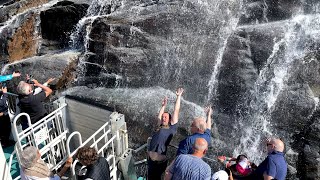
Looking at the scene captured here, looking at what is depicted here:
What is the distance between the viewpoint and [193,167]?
405 cm

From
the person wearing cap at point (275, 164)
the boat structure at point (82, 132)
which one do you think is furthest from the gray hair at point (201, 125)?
the boat structure at point (82, 132)

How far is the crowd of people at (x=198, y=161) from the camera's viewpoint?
4.09m

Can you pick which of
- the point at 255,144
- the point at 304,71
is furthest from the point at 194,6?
the point at 255,144

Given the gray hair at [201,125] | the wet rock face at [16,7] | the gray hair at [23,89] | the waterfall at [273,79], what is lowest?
the waterfall at [273,79]

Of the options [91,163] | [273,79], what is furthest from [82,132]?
[273,79]

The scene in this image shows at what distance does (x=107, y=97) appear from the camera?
12047 millimetres

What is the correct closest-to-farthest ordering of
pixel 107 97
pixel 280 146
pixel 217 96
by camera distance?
pixel 280 146, pixel 217 96, pixel 107 97

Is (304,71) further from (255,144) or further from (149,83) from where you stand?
(149,83)

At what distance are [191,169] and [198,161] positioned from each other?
0.13m

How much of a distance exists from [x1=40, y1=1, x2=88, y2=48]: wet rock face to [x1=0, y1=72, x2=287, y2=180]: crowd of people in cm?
888

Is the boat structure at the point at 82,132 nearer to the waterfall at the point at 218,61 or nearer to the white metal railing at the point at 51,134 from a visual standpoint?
the white metal railing at the point at 51,134

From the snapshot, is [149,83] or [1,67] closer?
[149,83]

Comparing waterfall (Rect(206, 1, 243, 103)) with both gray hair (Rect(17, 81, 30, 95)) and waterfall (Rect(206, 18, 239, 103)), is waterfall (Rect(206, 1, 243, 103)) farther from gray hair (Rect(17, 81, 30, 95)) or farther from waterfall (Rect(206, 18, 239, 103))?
gray hair (Rect(17, 81, 30, 95))

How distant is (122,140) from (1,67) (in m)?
10.7
